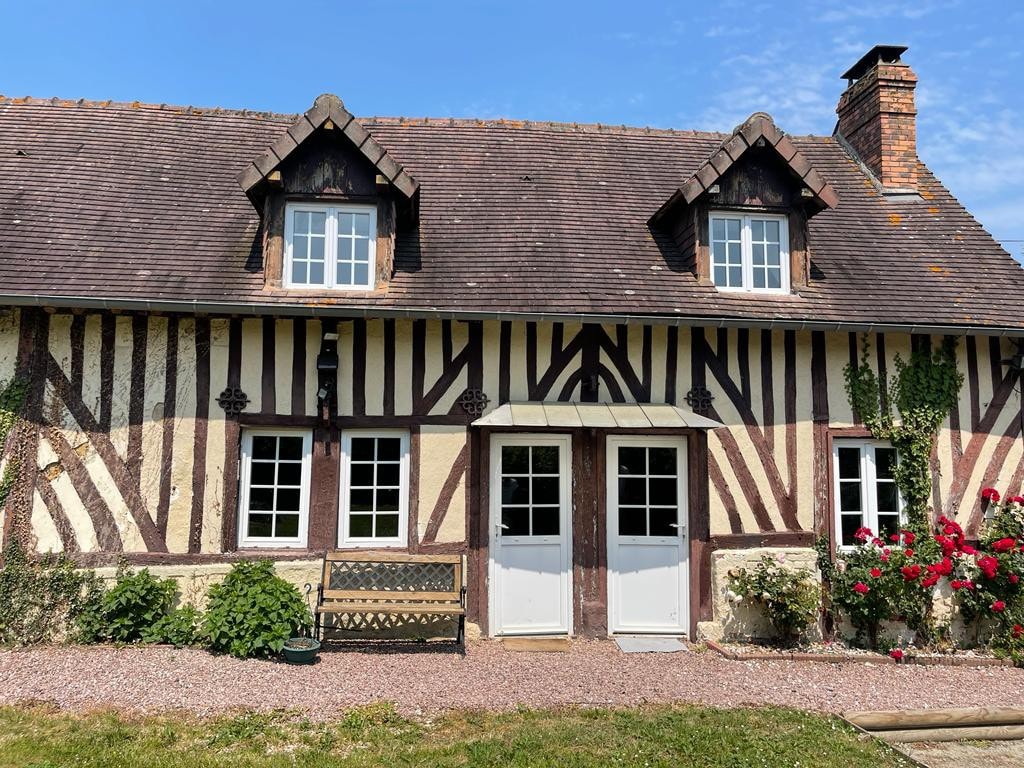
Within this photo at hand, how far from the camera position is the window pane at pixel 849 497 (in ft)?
24.8

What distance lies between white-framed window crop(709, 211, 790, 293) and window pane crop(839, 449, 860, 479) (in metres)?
1.88

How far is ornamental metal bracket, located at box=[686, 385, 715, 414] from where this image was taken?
7461 millimetres

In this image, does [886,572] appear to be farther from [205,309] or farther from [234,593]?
[205,309]

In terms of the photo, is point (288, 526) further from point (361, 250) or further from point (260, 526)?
point (361, 250)

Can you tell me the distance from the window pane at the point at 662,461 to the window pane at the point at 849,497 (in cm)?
182

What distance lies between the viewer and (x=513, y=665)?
246 inches

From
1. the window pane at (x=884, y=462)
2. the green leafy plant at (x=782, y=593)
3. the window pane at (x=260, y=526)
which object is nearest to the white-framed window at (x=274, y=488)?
the window pane at (x=260, y=526)

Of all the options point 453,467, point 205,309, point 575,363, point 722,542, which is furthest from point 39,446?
point 722,542

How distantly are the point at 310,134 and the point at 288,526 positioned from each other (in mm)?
3974

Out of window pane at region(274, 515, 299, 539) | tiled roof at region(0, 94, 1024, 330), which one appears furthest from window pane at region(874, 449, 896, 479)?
window pane at region(274, 515, 299, 539)

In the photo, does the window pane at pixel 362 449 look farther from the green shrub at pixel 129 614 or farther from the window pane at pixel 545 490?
the green shrub at pixel 129 614

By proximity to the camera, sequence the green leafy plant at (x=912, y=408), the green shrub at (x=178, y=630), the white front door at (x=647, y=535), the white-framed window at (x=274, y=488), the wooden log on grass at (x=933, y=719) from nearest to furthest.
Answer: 1. the wooden log on grass at (x=933, y=719)
2. the green shrub at (x=178, y=630)
3. the white-framed window at (x=274, y=488)
4. the white front door at (x=647, y=535)
5. the green leafy plant at (x=912, y=408)

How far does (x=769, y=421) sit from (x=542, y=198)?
396 centimetres

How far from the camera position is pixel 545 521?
733 cm
